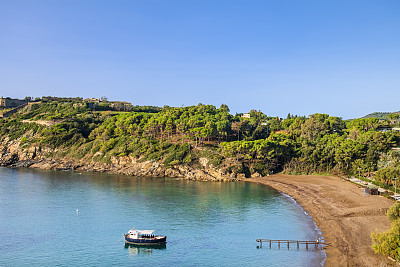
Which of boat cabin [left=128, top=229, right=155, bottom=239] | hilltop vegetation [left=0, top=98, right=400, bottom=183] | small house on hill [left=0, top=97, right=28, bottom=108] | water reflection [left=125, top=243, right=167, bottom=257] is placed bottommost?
water reflection [left=125, top=243, right=167, bottom=257]

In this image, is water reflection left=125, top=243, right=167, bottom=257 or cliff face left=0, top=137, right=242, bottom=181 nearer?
water reflection left=125, top=243, right=167, bottom=257

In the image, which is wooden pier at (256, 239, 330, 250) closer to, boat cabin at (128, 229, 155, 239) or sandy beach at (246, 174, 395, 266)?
sandy beach at (246, 174, 395, 266)

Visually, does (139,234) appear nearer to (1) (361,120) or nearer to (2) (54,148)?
(2) (54,148)

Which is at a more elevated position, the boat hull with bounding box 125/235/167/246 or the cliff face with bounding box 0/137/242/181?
the cliff face with bounding box 0/137/242/181

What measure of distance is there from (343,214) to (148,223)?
97.2ft

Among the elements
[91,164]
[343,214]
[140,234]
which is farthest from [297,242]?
[91,164]

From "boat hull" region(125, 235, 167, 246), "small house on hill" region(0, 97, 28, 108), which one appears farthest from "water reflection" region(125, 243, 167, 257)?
"small house on hill" region(0, 97, 28, 108)

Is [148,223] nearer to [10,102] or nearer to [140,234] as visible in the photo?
[140,234]

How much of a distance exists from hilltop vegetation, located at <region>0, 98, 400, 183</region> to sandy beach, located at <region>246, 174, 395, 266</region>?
396 inches

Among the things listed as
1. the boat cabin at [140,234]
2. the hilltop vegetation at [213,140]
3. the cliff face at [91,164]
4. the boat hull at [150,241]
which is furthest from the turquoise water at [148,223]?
the hilltop vegetation at [213,140]

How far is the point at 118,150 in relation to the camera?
11038cm

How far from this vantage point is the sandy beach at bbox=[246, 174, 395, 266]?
38.5m

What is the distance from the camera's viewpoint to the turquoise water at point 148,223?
39375mm

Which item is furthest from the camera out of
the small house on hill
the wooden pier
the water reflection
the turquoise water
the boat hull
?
the small house on hill
